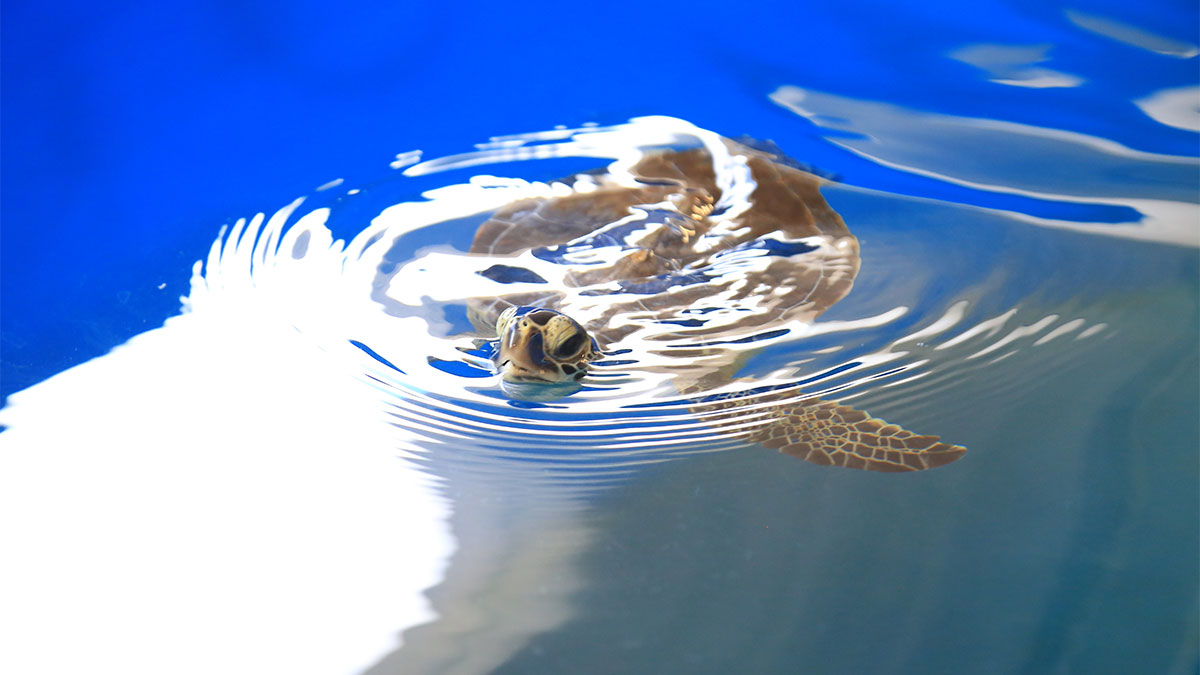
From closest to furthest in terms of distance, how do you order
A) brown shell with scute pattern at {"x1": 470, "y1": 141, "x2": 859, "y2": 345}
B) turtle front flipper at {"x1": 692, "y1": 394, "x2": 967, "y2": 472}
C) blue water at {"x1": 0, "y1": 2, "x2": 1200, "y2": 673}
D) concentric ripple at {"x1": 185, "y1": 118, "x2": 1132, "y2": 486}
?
blue water at {"x1": 0, "y1": 2, "x2": 1200, "y2": 673}
turtle front flipper at {"x1": 692, "y1": 394, "x2": 967, "y2": 472}
concentric ripple at {"x1": 185, "y1": 118, "x2": 1132, "y2": 486}
brown shell with scute pattern at {"x1": 470, "y1": 141, "x2": 859, "y2": 345}

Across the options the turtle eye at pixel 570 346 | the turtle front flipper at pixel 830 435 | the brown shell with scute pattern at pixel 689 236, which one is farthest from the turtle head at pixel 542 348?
the turtle front flipper at pixel 830 435

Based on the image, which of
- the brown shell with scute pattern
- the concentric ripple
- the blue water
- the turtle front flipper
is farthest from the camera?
the brown shell with scute pattern

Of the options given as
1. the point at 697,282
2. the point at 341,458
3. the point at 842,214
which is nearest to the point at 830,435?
the point at 697,282

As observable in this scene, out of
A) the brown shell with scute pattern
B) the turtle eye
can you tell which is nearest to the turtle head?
the turtle eye

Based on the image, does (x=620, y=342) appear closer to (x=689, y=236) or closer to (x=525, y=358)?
(x=525, y=358)

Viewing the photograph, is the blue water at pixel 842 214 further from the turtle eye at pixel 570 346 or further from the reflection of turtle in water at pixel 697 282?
the turtle eye at pixel 570 346

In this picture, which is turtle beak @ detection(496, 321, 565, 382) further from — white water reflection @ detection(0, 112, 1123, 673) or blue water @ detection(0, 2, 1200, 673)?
blue water @ detection(0, 2, 1200, 673)
